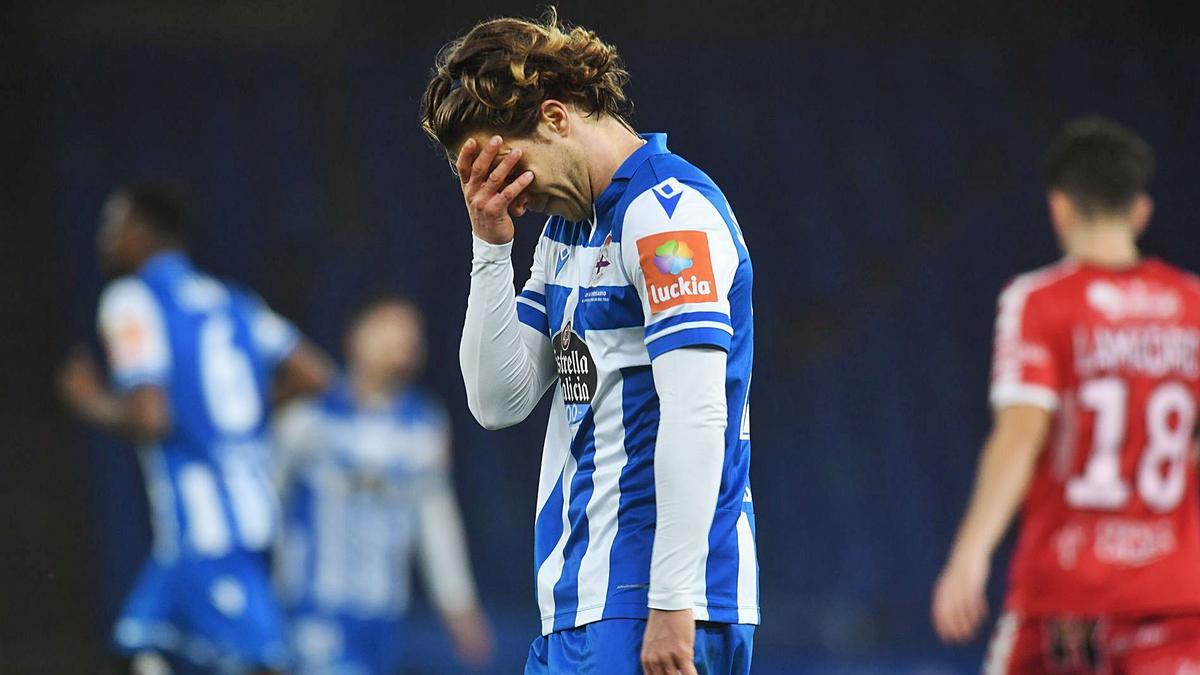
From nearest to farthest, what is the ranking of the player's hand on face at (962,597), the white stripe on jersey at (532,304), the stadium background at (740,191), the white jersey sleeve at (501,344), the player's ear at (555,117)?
the player's ear at (555,117), the white jersey sleeve at (501,344), the white stripe on jersey at (532,304), the player's hand on face at (962,597), the stadium background at (740,191)

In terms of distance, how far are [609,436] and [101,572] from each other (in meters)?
9.18

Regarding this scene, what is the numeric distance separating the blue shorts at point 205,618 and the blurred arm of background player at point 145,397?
563 millimetres

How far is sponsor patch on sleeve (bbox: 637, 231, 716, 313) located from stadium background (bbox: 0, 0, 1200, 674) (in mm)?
8895

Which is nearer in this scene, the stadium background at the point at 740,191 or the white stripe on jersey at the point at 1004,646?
the white stripe on jersey at the point at 1004,646

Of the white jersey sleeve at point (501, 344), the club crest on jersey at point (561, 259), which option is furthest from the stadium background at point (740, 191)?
the club crest on jersey at point (561, 259)

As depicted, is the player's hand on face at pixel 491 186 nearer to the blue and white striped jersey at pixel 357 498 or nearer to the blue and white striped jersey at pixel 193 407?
the blue and white striped jersey at pixel 193 407

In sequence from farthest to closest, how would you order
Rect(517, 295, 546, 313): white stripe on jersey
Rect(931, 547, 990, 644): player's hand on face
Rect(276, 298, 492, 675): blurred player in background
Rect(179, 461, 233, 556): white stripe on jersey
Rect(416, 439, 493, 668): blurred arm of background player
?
Rect(276, 298, 492, 675): blurred player in background, Rect(416, 439, 493, 668): blurred arm of background player, Rect(179, 461, 233, 556): white stripe on jersey, Rect(931, 547, 990, 644): player's hand on face, Rect(517, 295, 546, 313): white stripe on jersey

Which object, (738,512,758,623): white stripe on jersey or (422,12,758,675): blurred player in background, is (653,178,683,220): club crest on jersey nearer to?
(422,12,758,675): blurred player in background

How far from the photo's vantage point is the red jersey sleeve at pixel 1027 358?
4.08 metres

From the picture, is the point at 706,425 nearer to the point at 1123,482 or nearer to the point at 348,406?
the point at 1123,482

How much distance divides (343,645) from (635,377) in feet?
19.8

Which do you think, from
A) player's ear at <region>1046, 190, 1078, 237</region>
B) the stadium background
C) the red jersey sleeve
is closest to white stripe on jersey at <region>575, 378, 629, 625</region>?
the red jersey sleeve

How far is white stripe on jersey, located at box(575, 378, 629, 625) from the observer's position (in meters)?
2.92

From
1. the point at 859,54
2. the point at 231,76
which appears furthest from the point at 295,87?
the point at 859,54
